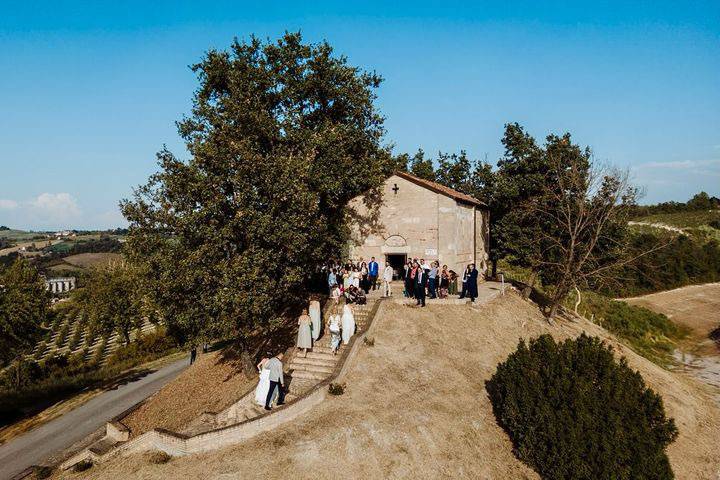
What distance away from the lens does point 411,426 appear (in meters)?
12.7

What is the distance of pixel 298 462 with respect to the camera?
10961 mm

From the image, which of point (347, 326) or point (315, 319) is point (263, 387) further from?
point (347, 326)

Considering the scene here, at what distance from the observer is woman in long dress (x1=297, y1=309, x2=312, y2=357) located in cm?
1647

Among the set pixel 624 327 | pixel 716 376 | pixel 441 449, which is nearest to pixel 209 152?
pixel 441 449

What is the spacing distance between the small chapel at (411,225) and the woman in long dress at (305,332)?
10.3m

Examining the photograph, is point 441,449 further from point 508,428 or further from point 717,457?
point 717,457

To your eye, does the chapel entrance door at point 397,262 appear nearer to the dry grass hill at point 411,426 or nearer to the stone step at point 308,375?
the dry grass hill at point 411,426

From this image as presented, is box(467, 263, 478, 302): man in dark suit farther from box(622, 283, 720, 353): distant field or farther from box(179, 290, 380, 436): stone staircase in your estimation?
box(622, 283, 720, 353): distant field

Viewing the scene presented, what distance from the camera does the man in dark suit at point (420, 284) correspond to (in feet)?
65.4

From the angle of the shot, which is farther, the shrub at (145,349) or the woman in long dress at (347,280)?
the shrub at (145,349)

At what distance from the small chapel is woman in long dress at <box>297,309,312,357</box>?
33.6 ft

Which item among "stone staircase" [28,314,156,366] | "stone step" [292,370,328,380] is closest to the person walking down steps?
"stone step" [292,370,328,380]

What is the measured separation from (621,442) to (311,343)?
1076cm

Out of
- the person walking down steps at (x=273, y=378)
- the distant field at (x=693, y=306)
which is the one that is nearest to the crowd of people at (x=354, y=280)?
the person walking down steps at (x=273, y=378)
